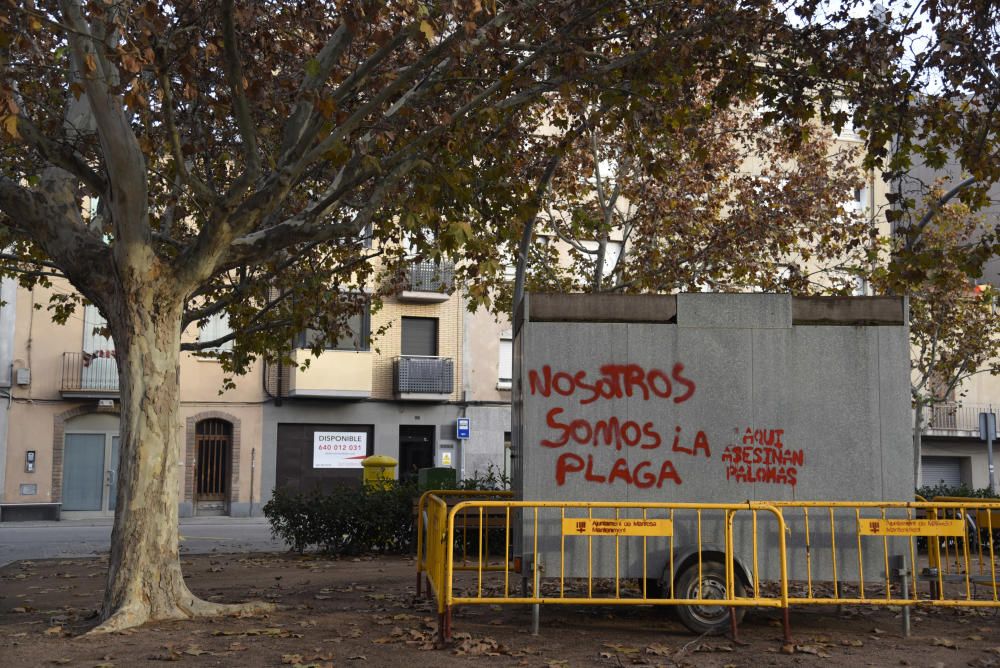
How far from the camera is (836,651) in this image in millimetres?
7844

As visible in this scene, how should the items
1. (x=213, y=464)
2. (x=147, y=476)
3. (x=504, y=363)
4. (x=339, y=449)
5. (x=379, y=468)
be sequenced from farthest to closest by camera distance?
(x=504, y=363) < (x=339, y=449) < (x=213, y=464) < (x=379, y=468) < (x=147, y=476)

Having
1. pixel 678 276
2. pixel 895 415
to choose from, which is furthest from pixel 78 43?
pixel 678 276

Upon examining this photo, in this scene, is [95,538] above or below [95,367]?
below

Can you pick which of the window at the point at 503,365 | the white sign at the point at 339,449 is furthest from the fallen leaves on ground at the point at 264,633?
the window at the point at 503,365

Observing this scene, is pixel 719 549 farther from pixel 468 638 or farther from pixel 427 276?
pixel 427 276

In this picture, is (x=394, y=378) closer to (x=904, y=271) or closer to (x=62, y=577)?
(x=62, y=577)

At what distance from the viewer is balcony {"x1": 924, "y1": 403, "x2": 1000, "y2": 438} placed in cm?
4016

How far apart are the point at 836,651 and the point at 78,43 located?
7.50 m

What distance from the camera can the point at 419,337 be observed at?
3438cm

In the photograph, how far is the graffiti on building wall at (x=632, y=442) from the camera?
864 centimetres

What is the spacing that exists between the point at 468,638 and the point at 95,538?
54.5 feet

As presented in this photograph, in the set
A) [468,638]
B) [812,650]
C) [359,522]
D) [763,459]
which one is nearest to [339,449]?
[359,522]

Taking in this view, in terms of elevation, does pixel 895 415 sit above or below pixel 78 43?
below

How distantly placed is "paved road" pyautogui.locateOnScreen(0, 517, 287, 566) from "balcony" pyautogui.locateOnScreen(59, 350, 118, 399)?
11.6ft
